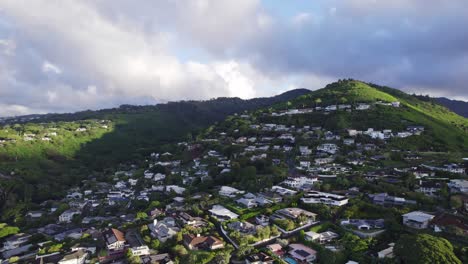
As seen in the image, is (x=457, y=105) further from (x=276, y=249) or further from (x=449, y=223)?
(x=276, y=249)

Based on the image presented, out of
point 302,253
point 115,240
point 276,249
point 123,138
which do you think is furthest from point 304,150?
point 123,138

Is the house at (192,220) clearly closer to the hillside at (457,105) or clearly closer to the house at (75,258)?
the house at (75,258)

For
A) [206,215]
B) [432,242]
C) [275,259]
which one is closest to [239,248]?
[275,259]

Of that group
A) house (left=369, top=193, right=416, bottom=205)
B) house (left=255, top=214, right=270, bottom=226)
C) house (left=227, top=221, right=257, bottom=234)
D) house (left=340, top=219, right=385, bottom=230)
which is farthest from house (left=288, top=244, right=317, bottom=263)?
house (left=369, top=193, right=416, bottom=205)

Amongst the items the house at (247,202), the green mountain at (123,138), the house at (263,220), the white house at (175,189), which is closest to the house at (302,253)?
the house at (263,220)

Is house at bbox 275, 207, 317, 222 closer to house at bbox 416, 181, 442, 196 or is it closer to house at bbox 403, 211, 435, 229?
house at bbox 403, 211, 435, 229

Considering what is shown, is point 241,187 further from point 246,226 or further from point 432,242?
point 432,242
